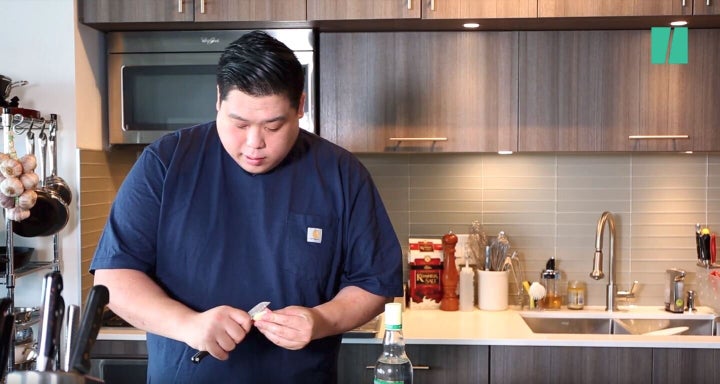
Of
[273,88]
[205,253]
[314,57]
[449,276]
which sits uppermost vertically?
[314,57]

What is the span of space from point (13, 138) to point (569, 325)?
206cm

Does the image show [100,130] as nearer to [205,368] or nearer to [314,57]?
[314,57]

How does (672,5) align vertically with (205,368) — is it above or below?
above

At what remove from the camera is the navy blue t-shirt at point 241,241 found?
1.63 meters

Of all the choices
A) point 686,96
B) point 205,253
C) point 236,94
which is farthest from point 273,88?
point 686,96

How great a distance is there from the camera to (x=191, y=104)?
9.05 feet

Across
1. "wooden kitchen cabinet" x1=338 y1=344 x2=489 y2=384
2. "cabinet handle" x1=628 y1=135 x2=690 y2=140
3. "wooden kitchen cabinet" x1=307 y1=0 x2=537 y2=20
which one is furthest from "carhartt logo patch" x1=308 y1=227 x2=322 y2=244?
"cabinet handle" x1=628 y1=135 x2=690 y2=140

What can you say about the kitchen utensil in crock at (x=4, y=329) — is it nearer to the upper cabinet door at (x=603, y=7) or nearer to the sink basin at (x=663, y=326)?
the upper cabinet door at (x=603, y=7)

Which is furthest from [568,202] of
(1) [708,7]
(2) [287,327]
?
(2) [287,327]

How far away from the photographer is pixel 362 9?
8.48 ft

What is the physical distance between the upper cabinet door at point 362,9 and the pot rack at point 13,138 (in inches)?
36.9

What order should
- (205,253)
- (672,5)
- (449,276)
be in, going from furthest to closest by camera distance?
(449,276) → (672,5) → (205,253)

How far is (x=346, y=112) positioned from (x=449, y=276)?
0.74 m

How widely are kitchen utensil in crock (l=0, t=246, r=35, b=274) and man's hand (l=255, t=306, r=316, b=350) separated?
132cm
